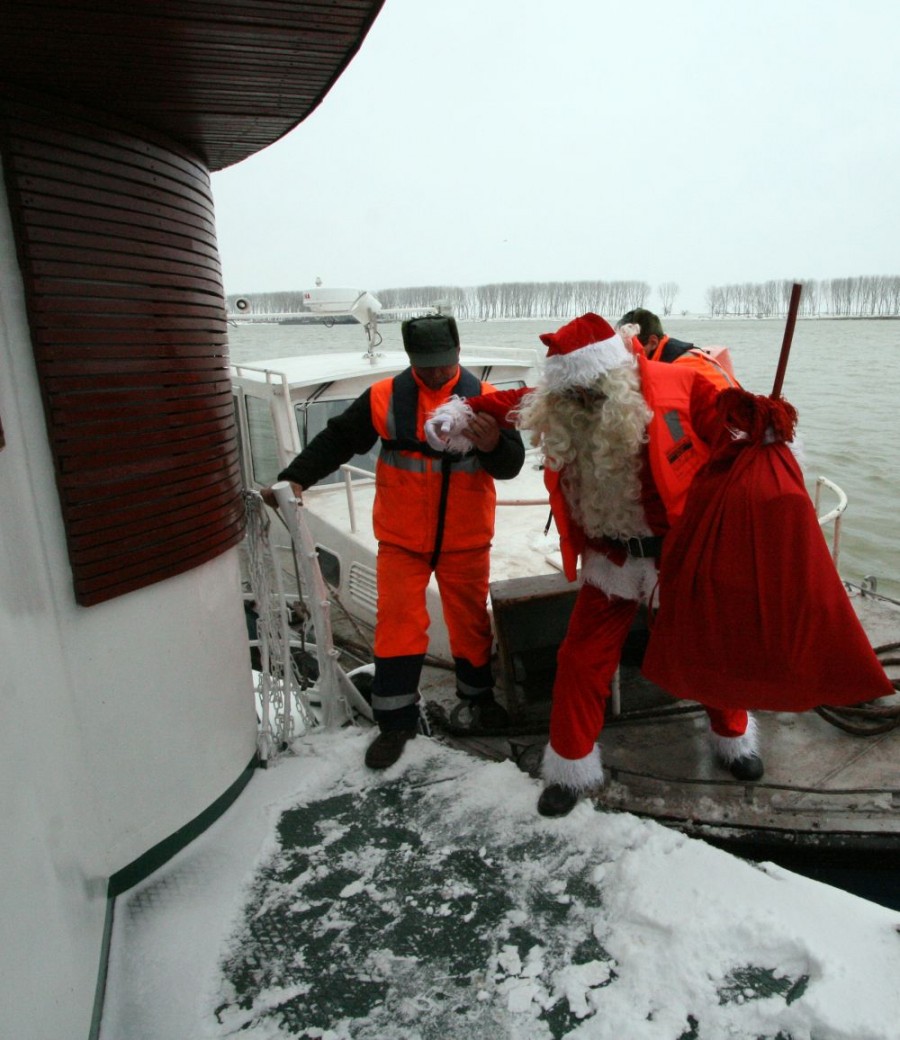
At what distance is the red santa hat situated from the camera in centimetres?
239

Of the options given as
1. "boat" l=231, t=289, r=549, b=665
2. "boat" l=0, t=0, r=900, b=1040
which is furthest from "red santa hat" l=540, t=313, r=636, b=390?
"boat" l=231, t=289, r=549, b=665

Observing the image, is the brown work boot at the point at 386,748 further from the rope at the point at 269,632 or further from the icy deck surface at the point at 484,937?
the rope at the point at 269,632

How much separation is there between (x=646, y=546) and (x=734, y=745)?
845 mm

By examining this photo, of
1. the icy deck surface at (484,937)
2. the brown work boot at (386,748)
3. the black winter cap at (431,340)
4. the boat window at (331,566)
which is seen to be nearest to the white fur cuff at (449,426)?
the black winter cap at (431,340)

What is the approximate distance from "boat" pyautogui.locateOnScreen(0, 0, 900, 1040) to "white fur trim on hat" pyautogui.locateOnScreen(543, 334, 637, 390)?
1035mm

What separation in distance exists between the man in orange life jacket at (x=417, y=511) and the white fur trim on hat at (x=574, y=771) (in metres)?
0.58

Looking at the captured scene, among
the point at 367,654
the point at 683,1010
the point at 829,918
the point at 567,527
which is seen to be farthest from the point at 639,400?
the point at 367,654

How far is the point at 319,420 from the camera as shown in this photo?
577 centimetres

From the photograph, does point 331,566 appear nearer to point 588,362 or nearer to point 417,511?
point 417,511

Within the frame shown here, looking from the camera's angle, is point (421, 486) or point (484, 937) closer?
point (484, 937)

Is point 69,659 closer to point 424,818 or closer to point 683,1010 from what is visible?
point 424,818

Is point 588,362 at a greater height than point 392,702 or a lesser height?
greater

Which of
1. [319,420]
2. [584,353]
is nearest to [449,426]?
[584,353]

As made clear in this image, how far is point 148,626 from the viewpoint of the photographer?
2135 mm
